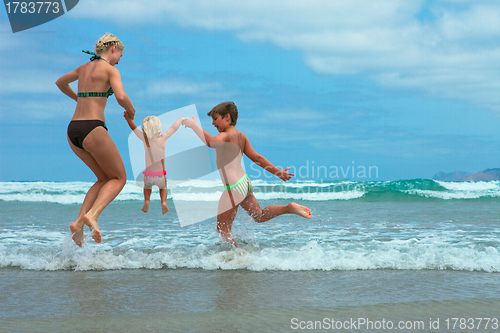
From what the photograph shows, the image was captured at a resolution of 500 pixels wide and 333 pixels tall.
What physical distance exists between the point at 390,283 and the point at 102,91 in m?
3.59

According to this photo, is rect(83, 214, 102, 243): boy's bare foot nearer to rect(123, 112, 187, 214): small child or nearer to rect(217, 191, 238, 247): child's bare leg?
rect(217, 191, 238, 247): child's bare leg

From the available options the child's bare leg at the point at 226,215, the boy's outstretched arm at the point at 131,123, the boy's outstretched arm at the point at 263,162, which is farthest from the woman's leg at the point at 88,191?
the boy's outstretched arm at the point at 263,162

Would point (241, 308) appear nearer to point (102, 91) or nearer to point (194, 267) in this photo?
point (194, 267)

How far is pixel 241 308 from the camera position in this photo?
280 cm

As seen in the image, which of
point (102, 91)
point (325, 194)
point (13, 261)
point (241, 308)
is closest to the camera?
point (241, 308)

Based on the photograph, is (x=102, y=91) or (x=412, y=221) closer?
(x=102, y=91)

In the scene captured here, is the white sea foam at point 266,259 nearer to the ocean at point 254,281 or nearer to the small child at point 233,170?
the ocean at point 254,281

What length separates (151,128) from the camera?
18.0 feet

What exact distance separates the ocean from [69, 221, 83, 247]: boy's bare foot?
302 millimetres

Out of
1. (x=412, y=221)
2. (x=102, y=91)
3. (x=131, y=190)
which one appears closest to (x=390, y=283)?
(x=102, y=91)

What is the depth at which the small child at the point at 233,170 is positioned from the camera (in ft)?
15.0

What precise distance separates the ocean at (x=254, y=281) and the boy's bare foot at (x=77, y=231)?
302mm

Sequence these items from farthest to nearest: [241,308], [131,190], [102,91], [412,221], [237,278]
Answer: [131,190]
[412,221]
[102,91]
[237,278]
[241,308]

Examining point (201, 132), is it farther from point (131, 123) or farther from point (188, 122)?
point (131, 123)
